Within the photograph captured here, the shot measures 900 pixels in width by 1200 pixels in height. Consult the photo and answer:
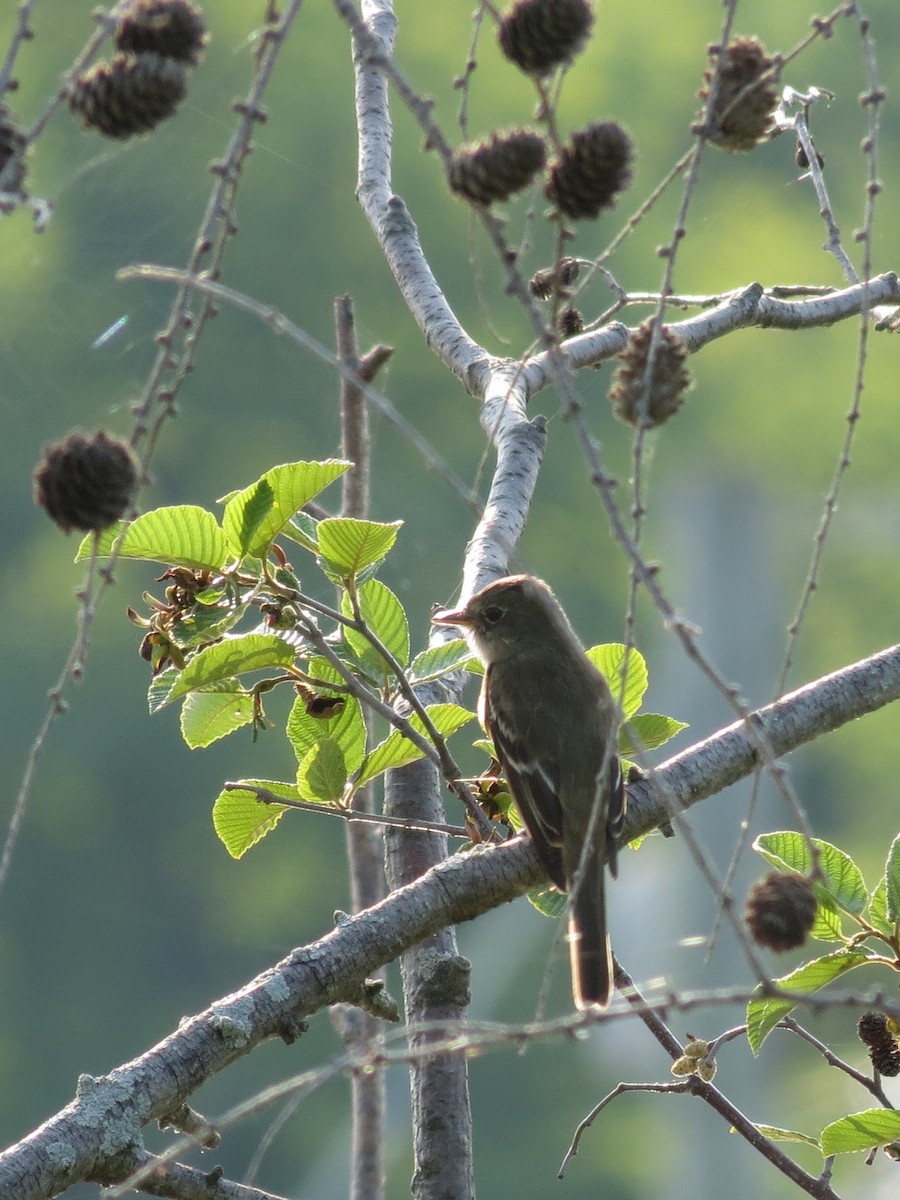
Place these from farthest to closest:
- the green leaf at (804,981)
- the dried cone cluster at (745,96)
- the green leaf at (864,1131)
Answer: the green leaf at (804,981)
the green leaf at (864,1131)
the dried cone cluster at (745,96)

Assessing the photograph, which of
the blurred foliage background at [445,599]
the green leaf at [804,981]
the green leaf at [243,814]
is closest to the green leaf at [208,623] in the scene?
the green leaf at [243,814]

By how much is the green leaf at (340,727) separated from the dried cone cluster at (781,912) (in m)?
1.38

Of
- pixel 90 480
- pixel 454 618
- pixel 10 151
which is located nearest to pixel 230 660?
pixel 90 480

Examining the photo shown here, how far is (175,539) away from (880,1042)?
5.15 feet

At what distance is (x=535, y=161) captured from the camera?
5.86 feet

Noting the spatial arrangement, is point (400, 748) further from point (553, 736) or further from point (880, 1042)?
point (553, 736)

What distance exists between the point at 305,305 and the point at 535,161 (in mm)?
20444

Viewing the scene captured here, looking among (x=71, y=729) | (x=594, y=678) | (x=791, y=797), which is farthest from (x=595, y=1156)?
(x=791, y=797)

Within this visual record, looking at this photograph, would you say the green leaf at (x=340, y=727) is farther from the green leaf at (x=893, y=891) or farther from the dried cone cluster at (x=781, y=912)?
the dried cone cluster at (x=781, y=912)

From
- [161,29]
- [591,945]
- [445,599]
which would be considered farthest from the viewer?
[445,599]

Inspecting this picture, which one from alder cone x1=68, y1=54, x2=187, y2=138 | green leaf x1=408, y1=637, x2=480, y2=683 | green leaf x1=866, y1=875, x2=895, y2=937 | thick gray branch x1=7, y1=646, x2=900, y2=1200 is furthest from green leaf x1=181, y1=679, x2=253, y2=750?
alder cone x1=68, y1=54, x2=187, y2=138

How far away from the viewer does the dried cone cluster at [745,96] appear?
2096 millimetres

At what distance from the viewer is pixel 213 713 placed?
10.0ft

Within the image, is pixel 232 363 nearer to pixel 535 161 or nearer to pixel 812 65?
pixel 812 65
